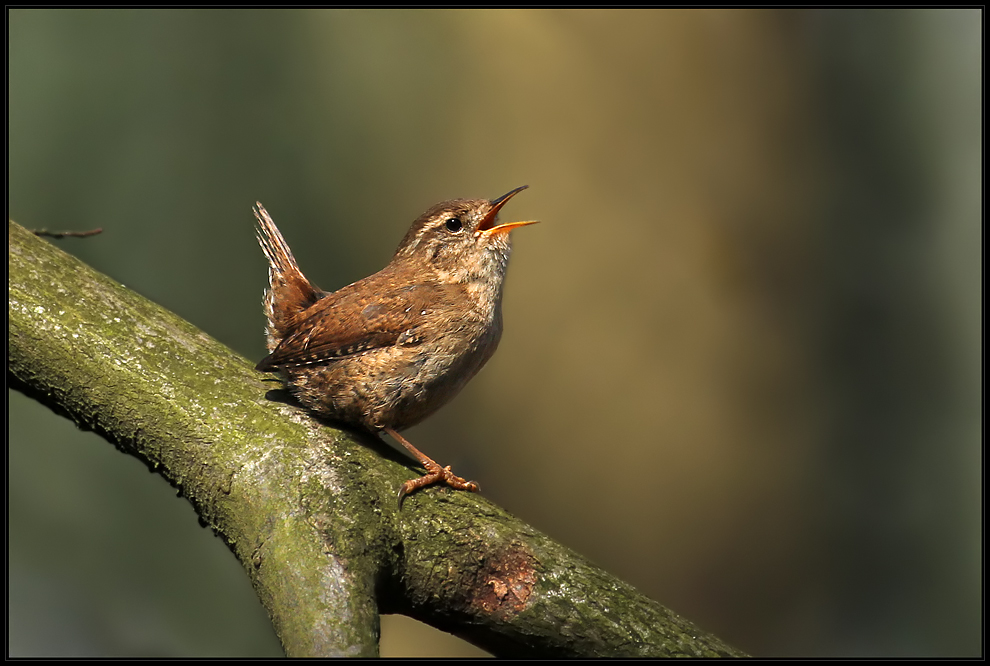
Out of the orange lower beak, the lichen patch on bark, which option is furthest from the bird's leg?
the orange lower beak

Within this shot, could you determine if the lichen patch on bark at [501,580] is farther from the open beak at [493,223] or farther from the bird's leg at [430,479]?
the open beak at [493,223]

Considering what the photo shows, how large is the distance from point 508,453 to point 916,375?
4308 millimetres

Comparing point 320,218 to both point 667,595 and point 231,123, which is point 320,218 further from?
point 667,595

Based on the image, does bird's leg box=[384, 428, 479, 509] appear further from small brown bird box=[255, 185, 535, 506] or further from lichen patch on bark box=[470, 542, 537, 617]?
lichen patch on bark box=[470, 542, 537, 617]

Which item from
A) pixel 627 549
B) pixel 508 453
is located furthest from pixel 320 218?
pixel 627 549

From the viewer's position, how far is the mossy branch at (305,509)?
6.72 ft

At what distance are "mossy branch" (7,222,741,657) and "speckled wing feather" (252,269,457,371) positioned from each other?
0.37 m

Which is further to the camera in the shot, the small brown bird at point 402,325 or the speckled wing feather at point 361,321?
the speckled wing feather at point 361,321


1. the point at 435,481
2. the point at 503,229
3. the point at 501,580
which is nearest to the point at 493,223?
the point at 503,229

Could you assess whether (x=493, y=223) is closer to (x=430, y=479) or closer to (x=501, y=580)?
(x=430, y=479)

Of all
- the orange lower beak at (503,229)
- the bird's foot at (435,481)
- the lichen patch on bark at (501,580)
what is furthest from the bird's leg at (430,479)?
the orange lower beak at (503,229)

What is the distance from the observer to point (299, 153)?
612cm

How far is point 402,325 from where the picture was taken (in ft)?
9.68

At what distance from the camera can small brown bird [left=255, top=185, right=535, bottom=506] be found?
2771 mm
